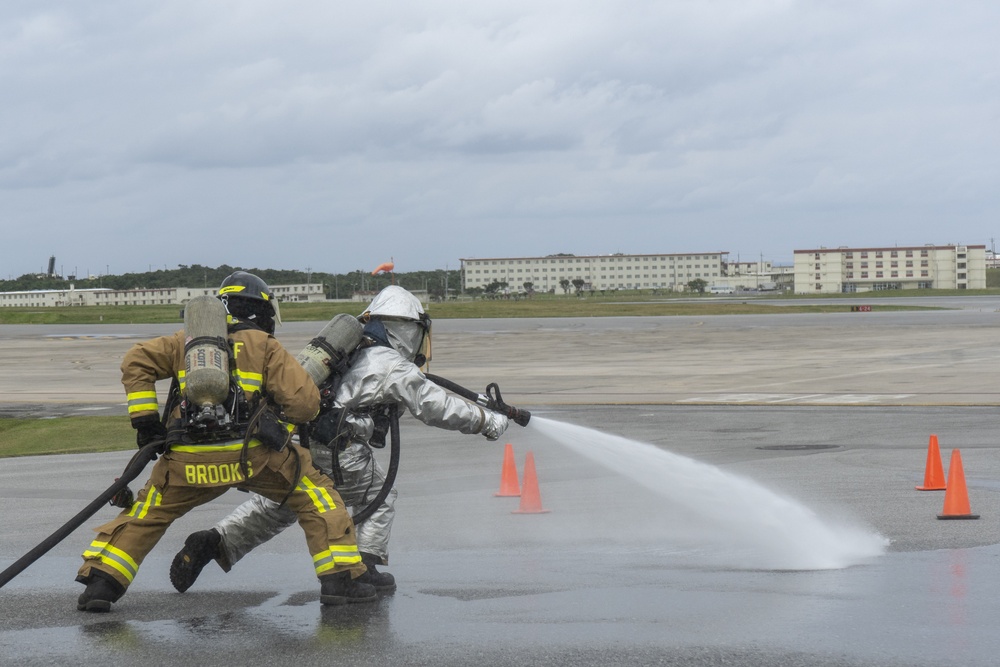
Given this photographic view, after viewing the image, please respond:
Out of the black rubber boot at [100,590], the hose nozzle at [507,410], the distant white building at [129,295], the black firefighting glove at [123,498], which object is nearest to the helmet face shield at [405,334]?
the hose nozzle at [507,410]

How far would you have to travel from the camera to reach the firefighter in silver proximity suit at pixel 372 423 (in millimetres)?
6379

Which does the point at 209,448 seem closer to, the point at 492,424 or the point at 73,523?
the point at 73,523

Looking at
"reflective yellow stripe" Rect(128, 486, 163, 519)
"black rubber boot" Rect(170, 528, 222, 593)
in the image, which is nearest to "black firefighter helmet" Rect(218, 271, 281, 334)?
"reflective yellow stripe" Rect(128, 486, 163, 519)

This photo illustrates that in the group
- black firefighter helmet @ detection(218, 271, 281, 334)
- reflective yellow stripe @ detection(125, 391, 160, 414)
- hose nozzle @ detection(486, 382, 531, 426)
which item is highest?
black firefighter helmet @ detection(218, 271, 281, 334)

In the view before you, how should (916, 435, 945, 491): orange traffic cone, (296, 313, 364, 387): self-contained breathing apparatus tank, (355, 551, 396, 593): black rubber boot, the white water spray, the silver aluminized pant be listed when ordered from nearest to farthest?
(296, 313, 364, 387): self-contained breathing apparatus tank → (355, 551, 396, 593): black rubber boot → the silver aluminized pant → the white water spray → (916, 435, 945, 491): orange traffic cone

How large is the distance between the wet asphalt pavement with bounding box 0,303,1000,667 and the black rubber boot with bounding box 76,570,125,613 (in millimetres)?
74

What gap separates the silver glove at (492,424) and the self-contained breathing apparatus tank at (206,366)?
4.84 ft

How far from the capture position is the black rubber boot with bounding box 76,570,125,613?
6.12 meters

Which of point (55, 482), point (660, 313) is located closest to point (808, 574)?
point (55, 482)

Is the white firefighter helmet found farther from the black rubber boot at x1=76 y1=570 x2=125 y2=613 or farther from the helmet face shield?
the black rubber boot at x1=76 y1=570 x2=125 y2=613

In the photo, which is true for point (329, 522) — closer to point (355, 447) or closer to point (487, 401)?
point (355, 447)

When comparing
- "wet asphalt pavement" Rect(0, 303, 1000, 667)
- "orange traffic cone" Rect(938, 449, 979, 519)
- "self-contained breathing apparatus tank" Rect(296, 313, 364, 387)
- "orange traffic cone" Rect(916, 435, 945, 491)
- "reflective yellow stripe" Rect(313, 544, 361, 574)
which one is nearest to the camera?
"wet asphalt pavement" Rect(0, 303, 1000, 667)

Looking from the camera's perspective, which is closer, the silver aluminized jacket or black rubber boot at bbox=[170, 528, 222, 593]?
the silver aluminized jacket

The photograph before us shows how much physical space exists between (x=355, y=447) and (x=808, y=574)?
277cm
